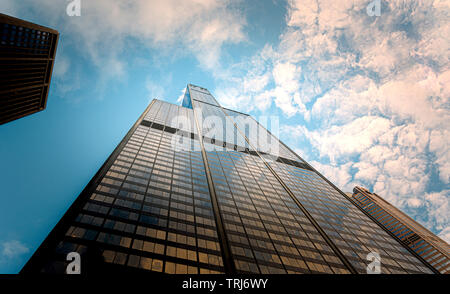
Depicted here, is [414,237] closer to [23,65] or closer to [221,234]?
[221,234]

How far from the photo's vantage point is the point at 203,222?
41.4m

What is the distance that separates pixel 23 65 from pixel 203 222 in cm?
7589

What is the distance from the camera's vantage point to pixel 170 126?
303 ft

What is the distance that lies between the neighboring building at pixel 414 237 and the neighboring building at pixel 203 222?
65.7 m

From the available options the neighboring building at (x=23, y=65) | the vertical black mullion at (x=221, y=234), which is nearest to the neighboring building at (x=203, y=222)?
the vertical black mullion at (x=221, y=234)

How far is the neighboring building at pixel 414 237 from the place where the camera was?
105 meters

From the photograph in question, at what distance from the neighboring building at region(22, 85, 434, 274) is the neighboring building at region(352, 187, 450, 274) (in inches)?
2585

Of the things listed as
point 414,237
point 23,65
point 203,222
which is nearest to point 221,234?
point 203,222

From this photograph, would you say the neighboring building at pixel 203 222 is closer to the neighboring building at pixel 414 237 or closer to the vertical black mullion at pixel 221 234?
the vertical black mullion at pixel 221 234

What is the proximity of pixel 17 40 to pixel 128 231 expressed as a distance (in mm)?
66787
